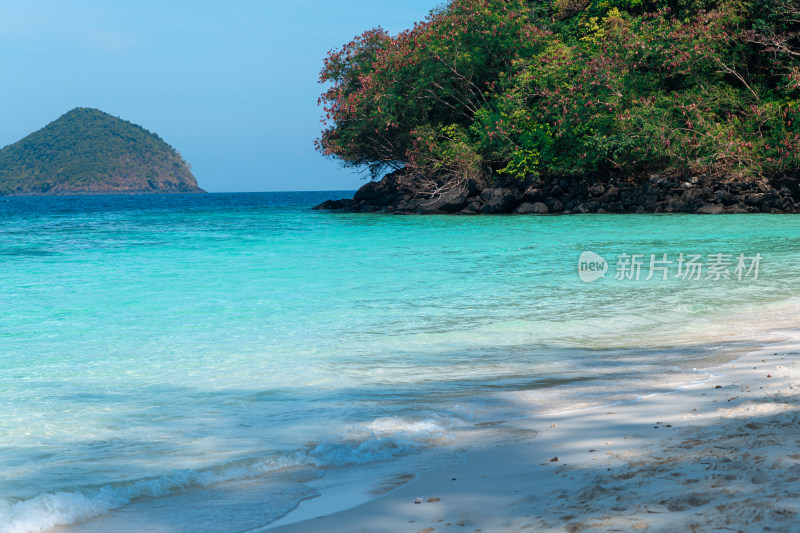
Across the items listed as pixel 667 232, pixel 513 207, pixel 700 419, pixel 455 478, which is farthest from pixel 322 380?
pixel 513 207

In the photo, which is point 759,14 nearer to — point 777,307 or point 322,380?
point 777,307

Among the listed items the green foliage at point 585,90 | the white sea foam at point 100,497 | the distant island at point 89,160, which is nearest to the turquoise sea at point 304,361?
the white sea foam at point 100,497

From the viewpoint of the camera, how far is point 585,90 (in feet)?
86.7

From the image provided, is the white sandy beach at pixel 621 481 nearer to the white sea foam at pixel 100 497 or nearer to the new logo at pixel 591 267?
the white sea foam at pixel 100 497

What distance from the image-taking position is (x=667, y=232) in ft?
60.3

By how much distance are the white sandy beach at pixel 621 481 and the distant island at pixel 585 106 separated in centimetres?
2370

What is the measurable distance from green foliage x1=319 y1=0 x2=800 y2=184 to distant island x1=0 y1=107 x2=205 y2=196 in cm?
11789

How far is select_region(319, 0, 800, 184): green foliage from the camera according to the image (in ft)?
80.3

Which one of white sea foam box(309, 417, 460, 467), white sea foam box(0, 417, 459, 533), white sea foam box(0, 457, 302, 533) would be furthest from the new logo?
white sea foam box(0, 457, 302, 533)

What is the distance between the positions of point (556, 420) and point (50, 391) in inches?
150

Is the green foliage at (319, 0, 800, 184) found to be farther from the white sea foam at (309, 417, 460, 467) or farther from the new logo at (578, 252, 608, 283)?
the white sea foam at (309, 417, 460, 467)

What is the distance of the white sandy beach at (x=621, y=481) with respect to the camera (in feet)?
6.98

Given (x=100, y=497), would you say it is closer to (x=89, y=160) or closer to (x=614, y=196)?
(x=614, y=196)

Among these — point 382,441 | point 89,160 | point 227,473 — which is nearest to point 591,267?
point 382,441
